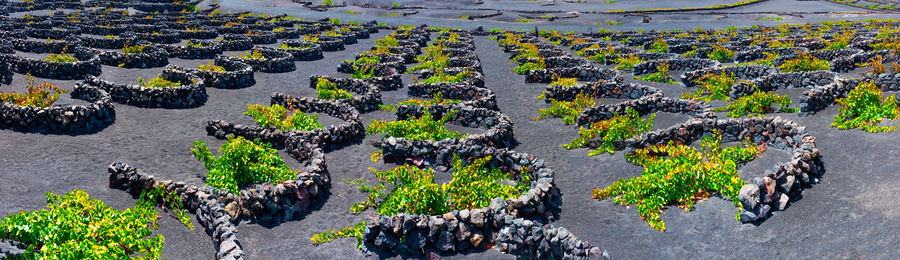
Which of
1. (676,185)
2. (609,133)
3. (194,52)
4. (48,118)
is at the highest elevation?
(194,52)

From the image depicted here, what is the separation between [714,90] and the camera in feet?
74.7

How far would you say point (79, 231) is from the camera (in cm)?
908

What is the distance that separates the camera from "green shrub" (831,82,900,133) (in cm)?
1513

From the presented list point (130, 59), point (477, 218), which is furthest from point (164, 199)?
point (130, 59)

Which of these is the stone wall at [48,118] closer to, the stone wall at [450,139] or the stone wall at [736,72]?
the stone wall at [450,139]

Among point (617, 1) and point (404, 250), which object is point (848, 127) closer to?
point (404, 250)

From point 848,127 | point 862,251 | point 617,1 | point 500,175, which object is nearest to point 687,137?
point 848,127

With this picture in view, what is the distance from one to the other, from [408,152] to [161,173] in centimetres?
636

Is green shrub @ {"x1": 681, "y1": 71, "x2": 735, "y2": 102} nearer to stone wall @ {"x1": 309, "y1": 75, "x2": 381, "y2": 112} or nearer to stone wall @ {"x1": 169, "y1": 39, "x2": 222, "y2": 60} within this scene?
stone wall @ {"x1": 309, "y1": 75, "x2": 381, "y2": 112}

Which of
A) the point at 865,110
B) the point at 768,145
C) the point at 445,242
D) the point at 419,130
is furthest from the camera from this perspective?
the point at 419,130

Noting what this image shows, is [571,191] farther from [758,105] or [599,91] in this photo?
[599,91]

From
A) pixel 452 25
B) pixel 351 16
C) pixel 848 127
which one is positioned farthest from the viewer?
pixel 351 16

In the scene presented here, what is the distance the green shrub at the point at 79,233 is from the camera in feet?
27.5

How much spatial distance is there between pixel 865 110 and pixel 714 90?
710cm
